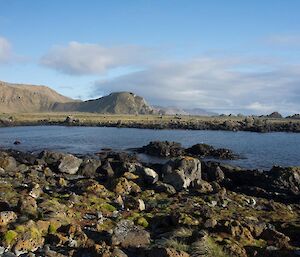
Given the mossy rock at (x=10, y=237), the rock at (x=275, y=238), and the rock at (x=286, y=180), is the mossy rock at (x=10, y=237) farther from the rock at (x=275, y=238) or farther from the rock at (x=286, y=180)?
the rock at (x=286, y=180)

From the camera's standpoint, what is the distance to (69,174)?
41.2 meters

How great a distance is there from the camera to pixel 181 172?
35406mm

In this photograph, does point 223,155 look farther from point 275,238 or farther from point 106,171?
point 275,238

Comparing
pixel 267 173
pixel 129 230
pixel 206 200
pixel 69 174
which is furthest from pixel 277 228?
pixel 69 174

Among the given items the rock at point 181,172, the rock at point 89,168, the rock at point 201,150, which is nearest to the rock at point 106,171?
the rock at point 89,168

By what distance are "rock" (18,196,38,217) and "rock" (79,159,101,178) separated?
20321 millimetres

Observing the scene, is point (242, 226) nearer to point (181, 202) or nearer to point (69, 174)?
point (181, 202)

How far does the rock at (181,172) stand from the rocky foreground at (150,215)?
9 centimetres

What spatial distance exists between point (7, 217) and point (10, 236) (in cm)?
201

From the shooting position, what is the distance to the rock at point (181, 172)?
34.5 m

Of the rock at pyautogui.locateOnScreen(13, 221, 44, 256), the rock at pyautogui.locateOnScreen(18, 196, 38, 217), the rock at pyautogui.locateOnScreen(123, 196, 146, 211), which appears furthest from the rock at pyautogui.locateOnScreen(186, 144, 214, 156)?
Answer: the rock at pyautogui.locateOnScreen(13, 221, 44, 256)

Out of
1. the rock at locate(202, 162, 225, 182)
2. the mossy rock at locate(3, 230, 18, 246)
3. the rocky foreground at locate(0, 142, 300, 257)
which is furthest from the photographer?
the rock at locate(202, 162, 225, 182)

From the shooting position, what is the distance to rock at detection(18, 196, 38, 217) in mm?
19094

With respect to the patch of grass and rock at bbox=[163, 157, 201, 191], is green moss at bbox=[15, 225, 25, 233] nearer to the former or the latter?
the patch of grass
